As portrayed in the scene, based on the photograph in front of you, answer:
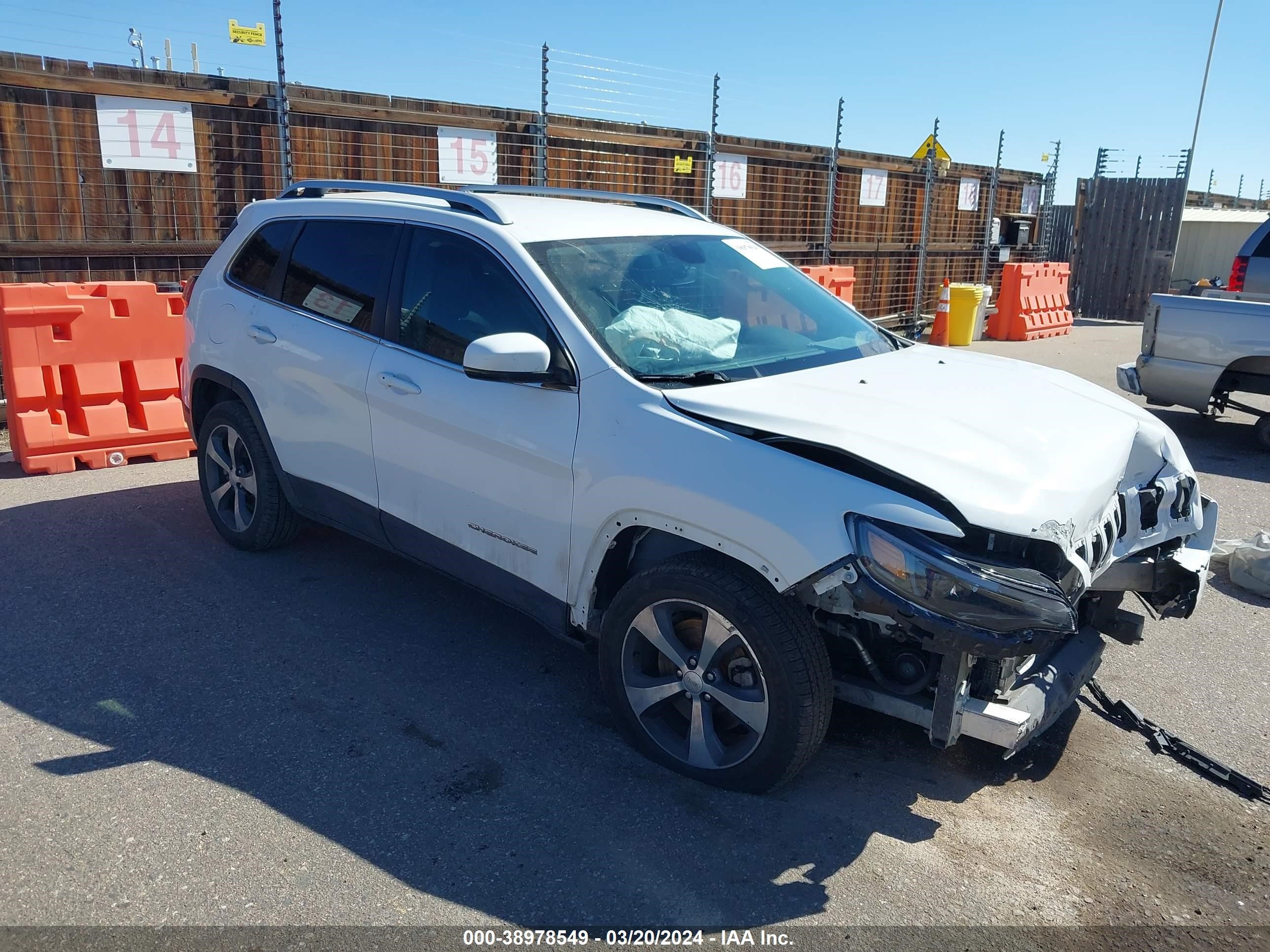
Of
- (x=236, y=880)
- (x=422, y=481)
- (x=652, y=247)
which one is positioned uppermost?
(x=652, y=247)

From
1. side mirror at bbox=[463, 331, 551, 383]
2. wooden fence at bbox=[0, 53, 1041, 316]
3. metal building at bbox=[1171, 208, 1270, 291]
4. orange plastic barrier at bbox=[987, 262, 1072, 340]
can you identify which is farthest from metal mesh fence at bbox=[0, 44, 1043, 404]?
metal building at bbox=[1171, 208, 1270, 291]

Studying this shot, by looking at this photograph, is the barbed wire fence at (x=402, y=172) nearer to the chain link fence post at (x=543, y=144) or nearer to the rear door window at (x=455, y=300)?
the chain link fence post at (x=543, y=144)

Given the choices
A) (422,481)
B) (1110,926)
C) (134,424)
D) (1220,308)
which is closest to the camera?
(1110,926)

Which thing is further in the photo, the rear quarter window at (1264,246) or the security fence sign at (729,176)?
the security fence sign at (729,176)

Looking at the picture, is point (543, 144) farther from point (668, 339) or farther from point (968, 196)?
point (968, 196)

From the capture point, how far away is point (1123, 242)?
832 inches

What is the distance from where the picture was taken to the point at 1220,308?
8.48 m

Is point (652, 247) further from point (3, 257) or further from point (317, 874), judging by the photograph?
point (3, 257)

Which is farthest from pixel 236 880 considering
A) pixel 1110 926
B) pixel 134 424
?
pixel 134 424

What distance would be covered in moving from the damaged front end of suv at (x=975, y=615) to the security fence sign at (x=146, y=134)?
25.2ft

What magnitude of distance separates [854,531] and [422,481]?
197cm

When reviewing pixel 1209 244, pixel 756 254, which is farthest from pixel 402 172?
pixel 1209 244

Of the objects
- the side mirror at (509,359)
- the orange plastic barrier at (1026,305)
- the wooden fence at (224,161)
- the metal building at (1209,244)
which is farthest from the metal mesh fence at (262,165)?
the metal building at (1209,244)

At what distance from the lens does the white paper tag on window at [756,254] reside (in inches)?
184
